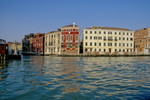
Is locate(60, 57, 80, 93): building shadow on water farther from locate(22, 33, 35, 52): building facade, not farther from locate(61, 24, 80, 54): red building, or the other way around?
locate(22, 33, 35, 52): building facade

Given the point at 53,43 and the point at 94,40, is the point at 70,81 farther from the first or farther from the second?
the point at 53,43

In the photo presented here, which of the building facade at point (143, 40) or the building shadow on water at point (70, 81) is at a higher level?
the building facade at point (143, 40)

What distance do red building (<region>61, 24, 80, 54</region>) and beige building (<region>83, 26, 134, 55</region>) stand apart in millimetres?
3220

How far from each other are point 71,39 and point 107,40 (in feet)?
49.6

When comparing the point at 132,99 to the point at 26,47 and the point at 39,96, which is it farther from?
the point at 26,47

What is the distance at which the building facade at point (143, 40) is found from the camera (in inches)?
2825

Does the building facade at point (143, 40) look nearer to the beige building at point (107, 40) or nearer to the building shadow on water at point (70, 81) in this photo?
Result: the beige building at point (107, 40)

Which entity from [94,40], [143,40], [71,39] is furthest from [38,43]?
[143,40]

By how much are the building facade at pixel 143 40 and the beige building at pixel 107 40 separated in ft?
28.0

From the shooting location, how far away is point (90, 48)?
64062mm

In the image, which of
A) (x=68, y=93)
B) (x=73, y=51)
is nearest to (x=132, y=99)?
(x=68, y=93)

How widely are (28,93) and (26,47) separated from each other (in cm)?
9609

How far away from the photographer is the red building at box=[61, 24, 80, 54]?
204 feet

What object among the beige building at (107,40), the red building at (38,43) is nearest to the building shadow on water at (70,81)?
the beige building at (107,40)
